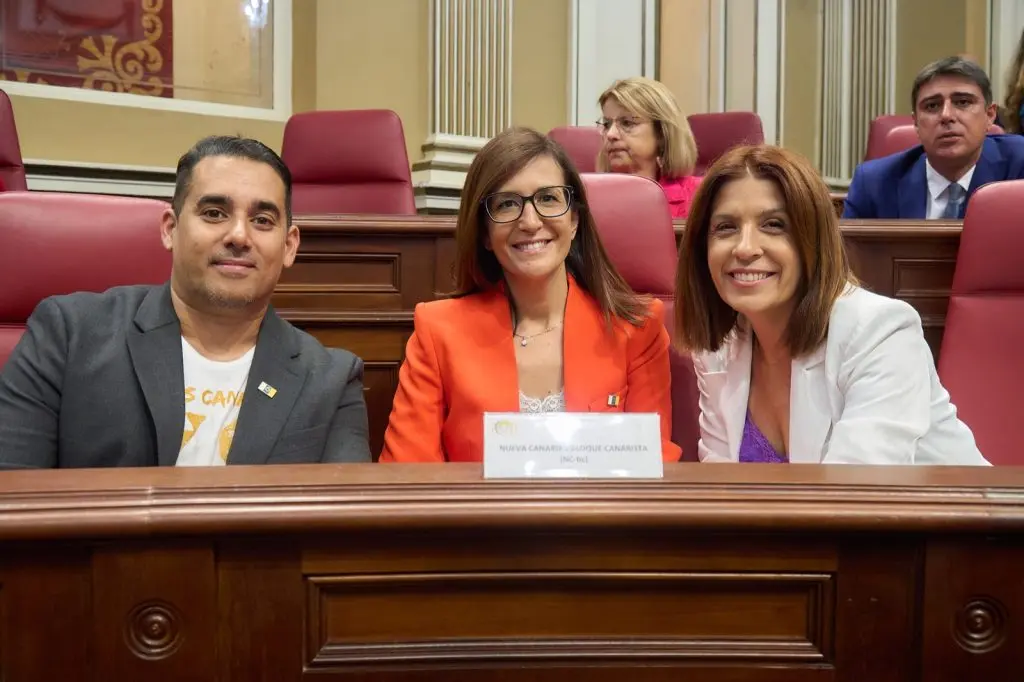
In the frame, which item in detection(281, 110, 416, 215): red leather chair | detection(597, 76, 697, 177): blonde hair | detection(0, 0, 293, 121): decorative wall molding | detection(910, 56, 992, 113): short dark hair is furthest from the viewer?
detection(0, 0, 293, 121): decorative wall molding

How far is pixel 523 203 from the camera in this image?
146cm

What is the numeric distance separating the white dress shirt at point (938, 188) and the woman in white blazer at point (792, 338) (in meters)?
1.48

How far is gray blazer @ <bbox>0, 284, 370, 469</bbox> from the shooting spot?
1.23 meters

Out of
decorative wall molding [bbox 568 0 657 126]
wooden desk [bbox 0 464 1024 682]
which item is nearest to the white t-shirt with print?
wooden desk [bbox 0 464 1024 682]

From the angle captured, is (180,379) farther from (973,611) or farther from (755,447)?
(973,611)

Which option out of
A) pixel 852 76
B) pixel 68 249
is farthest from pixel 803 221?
pixel 852 76

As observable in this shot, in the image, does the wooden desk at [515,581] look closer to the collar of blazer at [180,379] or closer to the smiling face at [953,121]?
the collar of blazer at [180,379]

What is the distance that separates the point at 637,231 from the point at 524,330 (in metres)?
0.31

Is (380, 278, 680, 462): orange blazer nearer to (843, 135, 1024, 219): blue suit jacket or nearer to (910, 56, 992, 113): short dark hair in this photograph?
(843, 135, 1024, 219): blue suit jacket

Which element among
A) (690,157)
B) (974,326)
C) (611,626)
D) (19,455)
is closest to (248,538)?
(611,626)

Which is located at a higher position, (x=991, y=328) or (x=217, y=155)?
(x=217, y=155)

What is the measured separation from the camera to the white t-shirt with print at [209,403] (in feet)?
4.17

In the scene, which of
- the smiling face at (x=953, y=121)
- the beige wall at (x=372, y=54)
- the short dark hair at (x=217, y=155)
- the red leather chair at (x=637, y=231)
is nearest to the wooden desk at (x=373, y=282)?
the red leather chair at (x=637, y=231)

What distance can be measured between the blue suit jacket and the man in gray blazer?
1813mm
